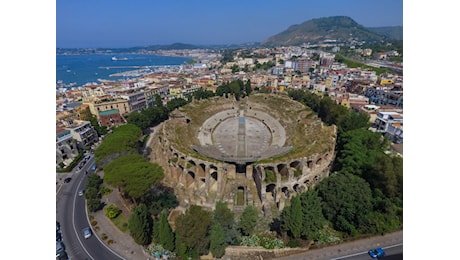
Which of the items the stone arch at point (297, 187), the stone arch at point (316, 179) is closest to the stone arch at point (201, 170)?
the stone arch at point (297, 187)


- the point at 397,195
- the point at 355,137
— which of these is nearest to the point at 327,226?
the point at 397,195

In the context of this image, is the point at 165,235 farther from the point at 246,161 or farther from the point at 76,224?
the point at 246,161

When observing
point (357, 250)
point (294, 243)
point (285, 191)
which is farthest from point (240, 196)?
point (357, 250)

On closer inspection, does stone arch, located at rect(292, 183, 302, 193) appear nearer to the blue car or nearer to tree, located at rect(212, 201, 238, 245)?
the blue car

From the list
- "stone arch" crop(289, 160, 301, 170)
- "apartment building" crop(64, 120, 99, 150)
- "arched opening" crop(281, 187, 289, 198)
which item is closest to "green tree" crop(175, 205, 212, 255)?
"arched opening" crop(281, 187, 289, 198)

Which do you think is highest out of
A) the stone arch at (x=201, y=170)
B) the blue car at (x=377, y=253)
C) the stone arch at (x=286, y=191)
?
the stone arch at (x=201, y=170)

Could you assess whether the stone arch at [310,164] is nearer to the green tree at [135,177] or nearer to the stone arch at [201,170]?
the stone arch at [201,170]

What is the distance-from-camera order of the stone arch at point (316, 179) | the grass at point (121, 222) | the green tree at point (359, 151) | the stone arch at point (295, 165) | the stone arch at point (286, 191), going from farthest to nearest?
the stone arch at point (316, 179), the stone arch at point (295, 165), the stone arch at point (286, 191), the green tree at point (359, 151), the grass at point (121, 222)

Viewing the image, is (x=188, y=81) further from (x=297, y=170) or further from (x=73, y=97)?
Result: (x=297, y=170)
